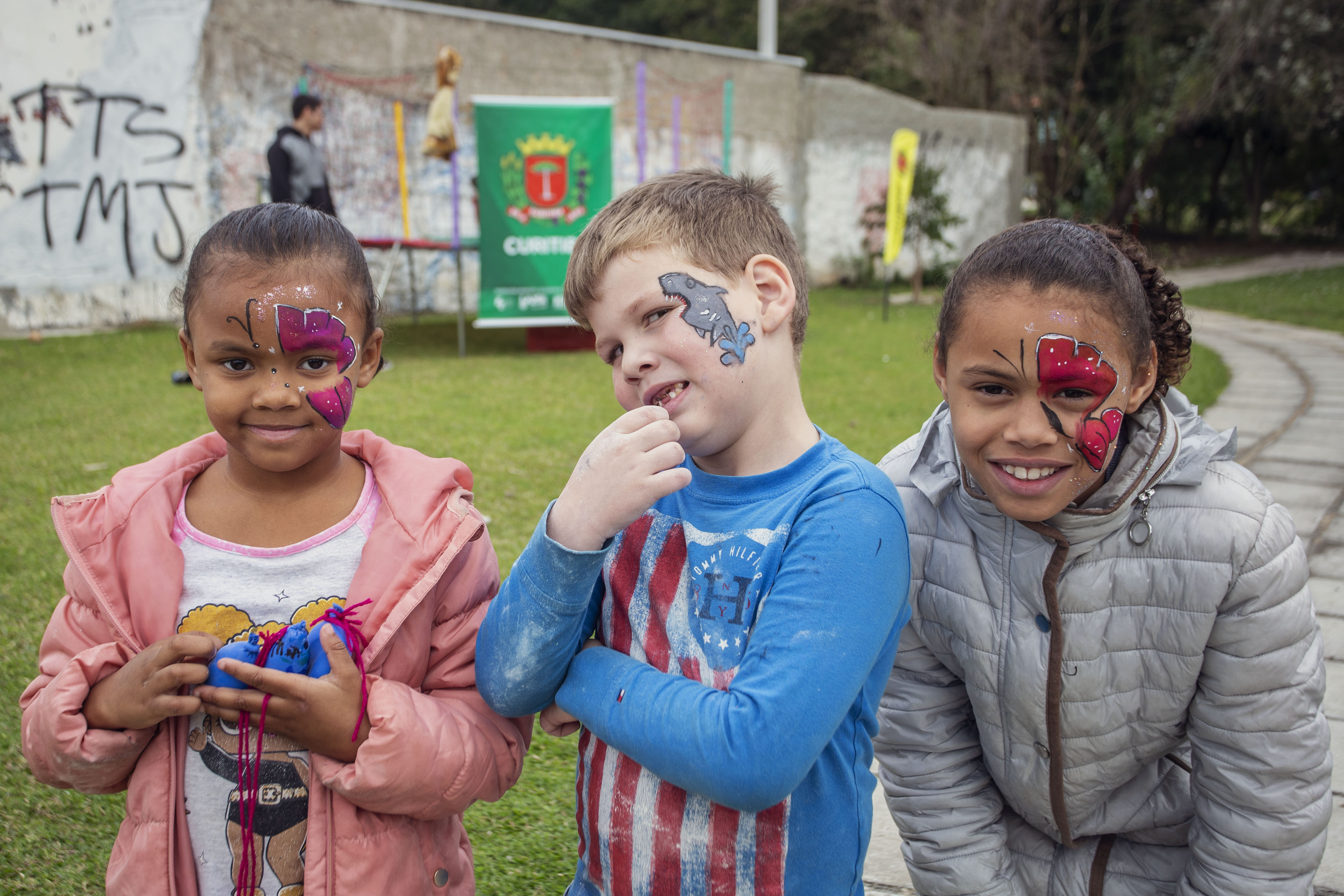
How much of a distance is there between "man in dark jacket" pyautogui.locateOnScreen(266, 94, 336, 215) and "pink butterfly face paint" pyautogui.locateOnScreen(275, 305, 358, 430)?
641cm

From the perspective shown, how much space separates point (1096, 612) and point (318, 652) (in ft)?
4.08

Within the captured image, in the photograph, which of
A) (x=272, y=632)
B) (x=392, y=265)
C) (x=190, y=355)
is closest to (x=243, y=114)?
(x=392, y=265)

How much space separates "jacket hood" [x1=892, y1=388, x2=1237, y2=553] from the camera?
1.58 m

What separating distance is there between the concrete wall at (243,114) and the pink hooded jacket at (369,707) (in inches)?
333

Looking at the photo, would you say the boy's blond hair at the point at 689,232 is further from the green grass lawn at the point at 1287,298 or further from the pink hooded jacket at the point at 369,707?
the green grass lawn at the point at 1287,298

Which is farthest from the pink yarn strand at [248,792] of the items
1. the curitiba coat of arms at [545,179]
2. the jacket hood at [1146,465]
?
the curitiba coat of arms at [545,179]

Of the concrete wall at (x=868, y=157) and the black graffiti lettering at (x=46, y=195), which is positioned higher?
the concrete wall at (x=868, y=157)

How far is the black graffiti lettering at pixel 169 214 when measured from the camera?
9.55 m

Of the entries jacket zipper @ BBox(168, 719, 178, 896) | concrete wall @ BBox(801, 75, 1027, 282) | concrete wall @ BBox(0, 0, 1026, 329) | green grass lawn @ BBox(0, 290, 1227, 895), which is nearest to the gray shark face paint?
jacket zipper @ BBox(168, 719, 178, 896)

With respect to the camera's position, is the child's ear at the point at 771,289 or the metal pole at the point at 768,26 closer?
the child's ear at the point at 771,289

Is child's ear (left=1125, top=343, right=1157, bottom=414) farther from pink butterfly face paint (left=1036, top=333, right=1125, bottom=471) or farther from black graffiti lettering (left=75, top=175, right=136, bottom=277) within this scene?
black graffiti lettering (left=75, top=175, right=136, bottom=277)

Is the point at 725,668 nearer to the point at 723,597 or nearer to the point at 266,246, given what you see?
the point at 723,597

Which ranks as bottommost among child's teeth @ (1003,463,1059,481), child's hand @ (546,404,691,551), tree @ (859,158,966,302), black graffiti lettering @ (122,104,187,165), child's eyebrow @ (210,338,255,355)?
child's teeth @ (1003,463,1059,481)

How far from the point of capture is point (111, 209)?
30.8ft
